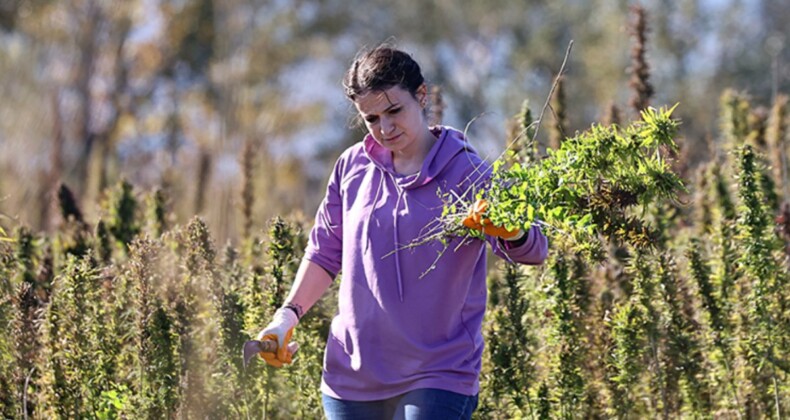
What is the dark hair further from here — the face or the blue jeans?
the blue jeans

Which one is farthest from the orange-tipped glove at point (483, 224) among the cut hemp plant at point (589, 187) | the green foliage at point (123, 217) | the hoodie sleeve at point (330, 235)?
the green foliage at point (123, 217)

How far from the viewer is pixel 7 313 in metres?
4.79

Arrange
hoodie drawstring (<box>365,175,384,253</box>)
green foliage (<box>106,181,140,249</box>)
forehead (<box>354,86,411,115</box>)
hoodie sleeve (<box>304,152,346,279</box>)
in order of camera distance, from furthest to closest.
Answer: green foliage (<box>106,181,140,249</box>), hoodie sleeve (<box>304,152,346,279</box>), hoodie drawstring (<box>365,175,384,253</box>), forehead (<box>354,86,411,115</box>)

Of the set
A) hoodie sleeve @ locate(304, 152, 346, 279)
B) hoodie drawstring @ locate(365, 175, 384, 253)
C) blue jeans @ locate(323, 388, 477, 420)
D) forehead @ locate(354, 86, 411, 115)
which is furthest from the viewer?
hoodie sleeve @ locate(304, 152, 346, 279)

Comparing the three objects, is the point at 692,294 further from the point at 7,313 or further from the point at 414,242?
the point at 7,313

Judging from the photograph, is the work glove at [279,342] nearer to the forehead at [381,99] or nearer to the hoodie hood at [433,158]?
the hoodie hood at [433,158]

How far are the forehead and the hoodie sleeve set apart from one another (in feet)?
1.20

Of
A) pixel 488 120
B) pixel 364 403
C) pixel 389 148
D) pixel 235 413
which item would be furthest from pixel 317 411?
pixel 488 120

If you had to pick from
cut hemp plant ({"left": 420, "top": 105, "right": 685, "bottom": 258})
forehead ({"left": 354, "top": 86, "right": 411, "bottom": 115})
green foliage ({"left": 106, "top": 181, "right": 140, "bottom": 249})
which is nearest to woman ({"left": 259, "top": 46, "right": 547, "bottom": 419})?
forehead ({"left": 354, "top": 86, "right": 411, "bottom": 115})

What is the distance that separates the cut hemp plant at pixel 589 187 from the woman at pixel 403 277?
0.12m

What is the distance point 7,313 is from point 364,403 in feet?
5.68

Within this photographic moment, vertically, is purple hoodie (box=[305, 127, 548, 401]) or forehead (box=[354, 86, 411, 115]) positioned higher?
forehead (box=[354, 86, 411, 115])

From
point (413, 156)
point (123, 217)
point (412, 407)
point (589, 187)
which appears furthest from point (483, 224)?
point (123, 217)

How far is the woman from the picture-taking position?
3688 millimetres
